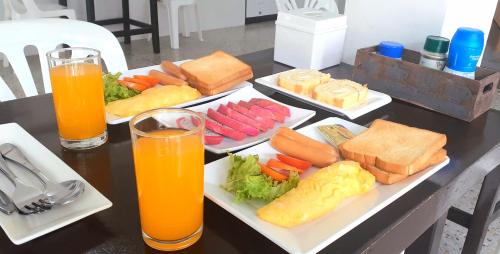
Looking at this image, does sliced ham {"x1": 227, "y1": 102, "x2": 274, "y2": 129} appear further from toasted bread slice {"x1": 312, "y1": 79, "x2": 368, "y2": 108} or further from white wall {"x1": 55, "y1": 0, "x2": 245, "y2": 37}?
white wall {"x1": 55, "y1": 0, "x2": 245, "y2": 37}

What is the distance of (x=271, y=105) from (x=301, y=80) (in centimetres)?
19

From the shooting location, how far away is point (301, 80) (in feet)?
3.74

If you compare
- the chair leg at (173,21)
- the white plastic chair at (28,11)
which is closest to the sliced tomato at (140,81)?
the white plastic chair at (28,11)

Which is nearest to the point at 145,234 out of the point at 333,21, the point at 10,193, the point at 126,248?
the point at 126,248

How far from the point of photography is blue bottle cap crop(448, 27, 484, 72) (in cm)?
101

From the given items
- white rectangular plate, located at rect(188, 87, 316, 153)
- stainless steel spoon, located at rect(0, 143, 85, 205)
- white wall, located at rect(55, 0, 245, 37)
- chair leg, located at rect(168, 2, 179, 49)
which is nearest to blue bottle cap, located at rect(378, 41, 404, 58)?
white rectangular plate, located at rect(188, 87, 316, 153)

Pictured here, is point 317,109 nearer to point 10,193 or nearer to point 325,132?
point 325,132

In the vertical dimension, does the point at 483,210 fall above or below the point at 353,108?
below

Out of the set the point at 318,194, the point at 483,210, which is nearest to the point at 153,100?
the point at 318,194

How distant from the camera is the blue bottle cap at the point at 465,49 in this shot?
1015 millimetres

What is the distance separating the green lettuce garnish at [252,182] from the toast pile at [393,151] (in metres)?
0.15

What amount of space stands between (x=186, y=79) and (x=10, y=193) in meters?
0.59

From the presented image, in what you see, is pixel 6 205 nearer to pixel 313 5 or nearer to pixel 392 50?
pixel 392 50

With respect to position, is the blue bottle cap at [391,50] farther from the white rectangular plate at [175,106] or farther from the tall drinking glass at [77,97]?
the tall drinking glass at [77,97]
